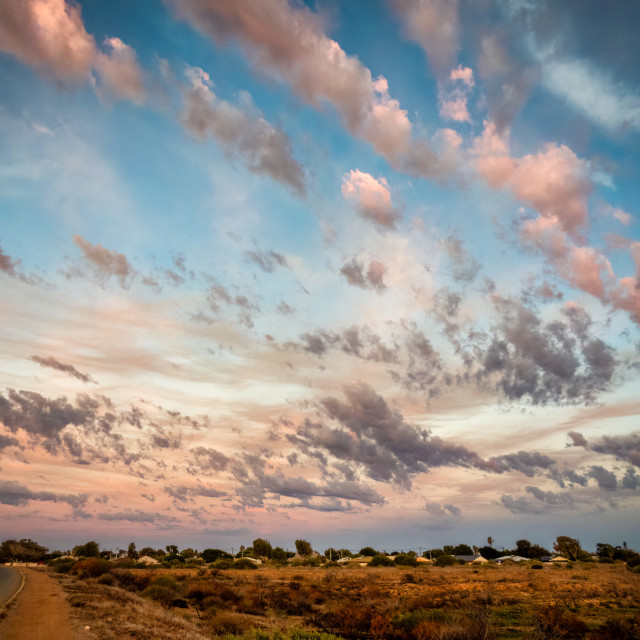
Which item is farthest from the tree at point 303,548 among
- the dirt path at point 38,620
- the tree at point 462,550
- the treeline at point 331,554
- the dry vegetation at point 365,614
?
the dirt path at point 38,620

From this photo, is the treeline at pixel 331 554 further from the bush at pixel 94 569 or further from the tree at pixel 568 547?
the bush at pixel 94 569

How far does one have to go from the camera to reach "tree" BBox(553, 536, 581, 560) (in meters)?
111

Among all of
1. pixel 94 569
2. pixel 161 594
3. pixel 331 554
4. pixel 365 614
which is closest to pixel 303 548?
pixel 331 554

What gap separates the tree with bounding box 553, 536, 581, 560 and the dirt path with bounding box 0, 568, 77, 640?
120737 mm

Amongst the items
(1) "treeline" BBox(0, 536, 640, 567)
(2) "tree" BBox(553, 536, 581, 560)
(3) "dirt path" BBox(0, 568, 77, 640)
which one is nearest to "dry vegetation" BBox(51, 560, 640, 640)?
(3) "dirt path" BBox(0, 568, 77, 640)

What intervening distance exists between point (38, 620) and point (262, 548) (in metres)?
100

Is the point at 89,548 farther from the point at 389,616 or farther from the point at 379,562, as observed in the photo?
the point at 389,616

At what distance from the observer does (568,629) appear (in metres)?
18.7

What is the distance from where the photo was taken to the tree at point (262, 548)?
109938 millimetres

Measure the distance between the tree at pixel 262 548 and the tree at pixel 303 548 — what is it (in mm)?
8786

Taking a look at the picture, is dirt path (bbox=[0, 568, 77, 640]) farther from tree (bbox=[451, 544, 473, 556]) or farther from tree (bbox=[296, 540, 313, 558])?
tree (bbox=[451, 544, 473, 556])

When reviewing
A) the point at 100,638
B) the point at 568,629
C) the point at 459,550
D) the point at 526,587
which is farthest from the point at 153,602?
the point at 459,550

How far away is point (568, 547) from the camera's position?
113 m

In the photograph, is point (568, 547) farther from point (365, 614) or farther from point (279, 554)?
point (365, 614)
